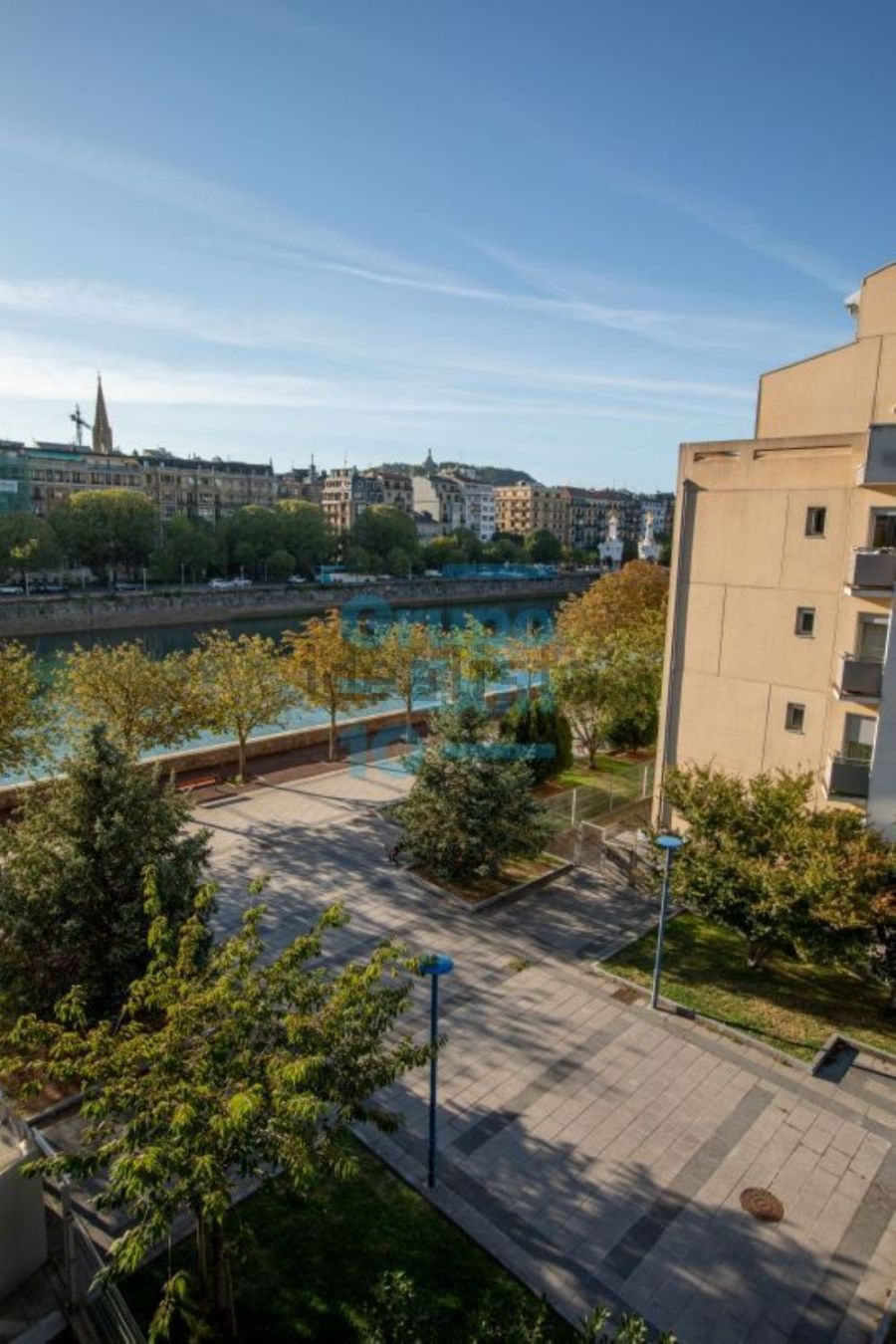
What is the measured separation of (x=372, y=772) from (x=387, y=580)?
69.4m

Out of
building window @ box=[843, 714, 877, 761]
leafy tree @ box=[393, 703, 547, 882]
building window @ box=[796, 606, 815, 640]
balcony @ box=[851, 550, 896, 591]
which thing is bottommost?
leafy tree @ box=[393, 703, 547, 882]

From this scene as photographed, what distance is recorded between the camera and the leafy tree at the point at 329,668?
24062mm

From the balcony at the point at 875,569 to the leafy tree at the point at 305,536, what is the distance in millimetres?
79430

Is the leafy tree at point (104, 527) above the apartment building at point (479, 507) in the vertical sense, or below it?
below

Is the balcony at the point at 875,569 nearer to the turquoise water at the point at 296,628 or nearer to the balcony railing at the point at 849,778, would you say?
the balcony railing at the point at 849,778

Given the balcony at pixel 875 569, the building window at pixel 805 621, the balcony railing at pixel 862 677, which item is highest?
the balcony at pixel 875 569

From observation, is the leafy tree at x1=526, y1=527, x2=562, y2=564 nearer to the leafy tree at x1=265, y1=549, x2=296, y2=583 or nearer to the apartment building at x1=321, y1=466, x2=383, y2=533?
the apartment building at x1=321, y1=466, x2=383, y2=533

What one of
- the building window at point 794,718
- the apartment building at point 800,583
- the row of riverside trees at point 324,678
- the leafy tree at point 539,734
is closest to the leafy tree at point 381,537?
the row of riverside trees at point 324,678

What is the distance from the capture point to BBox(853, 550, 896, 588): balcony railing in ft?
46.0

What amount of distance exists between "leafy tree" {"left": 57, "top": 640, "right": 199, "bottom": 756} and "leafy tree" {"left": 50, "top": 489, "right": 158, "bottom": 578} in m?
60.9

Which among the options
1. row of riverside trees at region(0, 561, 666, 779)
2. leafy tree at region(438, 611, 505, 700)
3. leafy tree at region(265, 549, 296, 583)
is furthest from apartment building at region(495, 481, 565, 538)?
leafy tree at region(438, 611, 505, 700)

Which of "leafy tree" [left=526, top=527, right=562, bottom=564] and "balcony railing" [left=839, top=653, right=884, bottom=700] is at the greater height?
"leafy tree" [left=526, top=527, right=562, bottom=564]

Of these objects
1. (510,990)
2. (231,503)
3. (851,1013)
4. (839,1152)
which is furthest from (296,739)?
(231,503)

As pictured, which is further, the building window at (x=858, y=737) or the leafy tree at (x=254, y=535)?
→ the leafy tree at (x=254, y=535)
